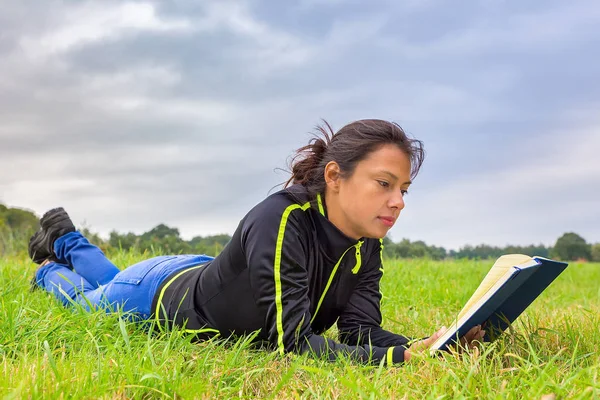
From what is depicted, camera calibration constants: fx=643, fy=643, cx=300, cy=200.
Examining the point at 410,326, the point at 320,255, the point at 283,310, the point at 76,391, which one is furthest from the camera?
the point at 410,326

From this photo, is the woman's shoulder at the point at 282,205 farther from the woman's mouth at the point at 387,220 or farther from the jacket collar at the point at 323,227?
the woman's mouth at the point at 387,220

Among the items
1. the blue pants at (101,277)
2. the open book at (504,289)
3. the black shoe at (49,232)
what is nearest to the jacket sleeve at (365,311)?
the open book at (504,289)

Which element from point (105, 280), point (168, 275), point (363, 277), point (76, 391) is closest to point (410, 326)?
point (363, 277)

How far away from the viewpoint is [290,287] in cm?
280

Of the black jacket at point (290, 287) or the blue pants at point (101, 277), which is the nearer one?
the black jacket at point (290, 287)

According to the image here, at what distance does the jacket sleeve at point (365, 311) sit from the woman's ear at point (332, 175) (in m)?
0.62

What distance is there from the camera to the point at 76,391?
208 centimetres

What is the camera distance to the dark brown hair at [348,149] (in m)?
2.88

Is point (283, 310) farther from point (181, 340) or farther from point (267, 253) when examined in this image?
point (181, 340)

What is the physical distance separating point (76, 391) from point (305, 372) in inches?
35.6

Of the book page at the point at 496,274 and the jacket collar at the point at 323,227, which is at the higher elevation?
the jacket collar at the point at 323,227

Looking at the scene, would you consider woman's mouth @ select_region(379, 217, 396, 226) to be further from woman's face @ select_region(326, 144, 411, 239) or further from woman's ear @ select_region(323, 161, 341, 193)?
woman's ear @ select_region(323, 161, 341, 193)

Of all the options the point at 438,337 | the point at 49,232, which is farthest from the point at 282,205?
the point at 49,232

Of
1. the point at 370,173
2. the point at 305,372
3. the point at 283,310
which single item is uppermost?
the point at 370,173
